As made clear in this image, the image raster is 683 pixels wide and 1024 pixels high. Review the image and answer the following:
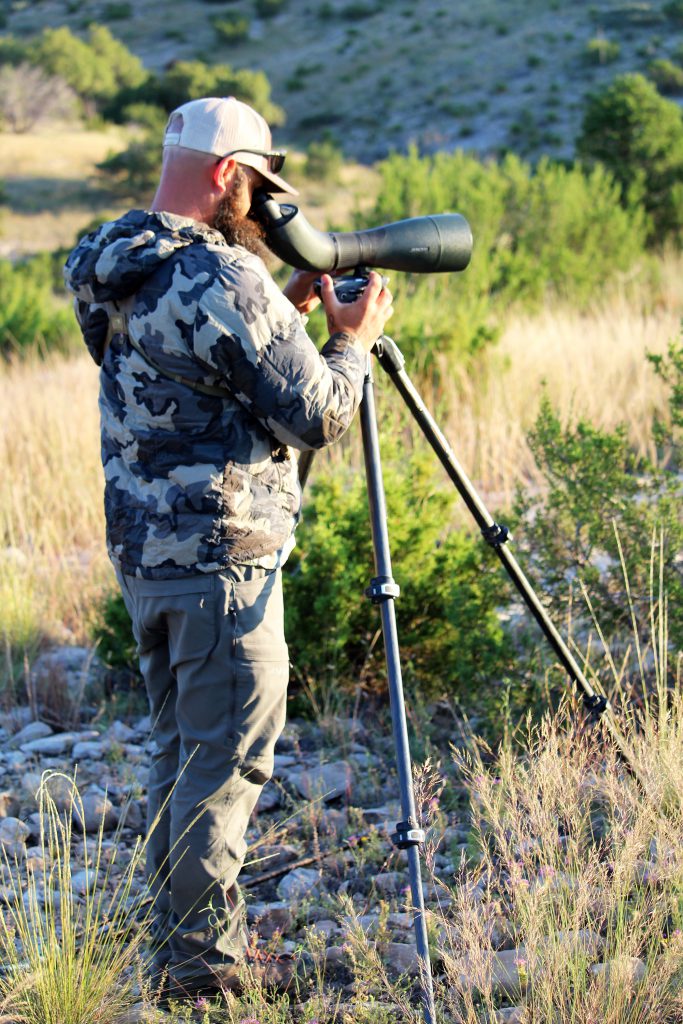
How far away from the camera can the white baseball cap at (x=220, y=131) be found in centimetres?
209

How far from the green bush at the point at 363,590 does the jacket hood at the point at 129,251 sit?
5.76 feet

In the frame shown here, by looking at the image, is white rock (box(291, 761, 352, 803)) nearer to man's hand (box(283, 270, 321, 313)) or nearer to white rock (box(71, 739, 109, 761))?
white rock (box(71, 739, 109, 761))

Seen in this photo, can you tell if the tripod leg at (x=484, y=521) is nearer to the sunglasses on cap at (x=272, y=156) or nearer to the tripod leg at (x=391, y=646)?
the tripod leg at (x=391, y=646)

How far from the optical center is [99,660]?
4137mm

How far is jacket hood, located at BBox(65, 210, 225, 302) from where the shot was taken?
2.07 metres

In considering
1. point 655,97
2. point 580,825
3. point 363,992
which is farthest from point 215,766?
point 655,97

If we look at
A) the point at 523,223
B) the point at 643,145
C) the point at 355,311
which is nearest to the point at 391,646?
the point at 355,311

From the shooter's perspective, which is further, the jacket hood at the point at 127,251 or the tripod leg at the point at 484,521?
the tripod leg at the point at 484,521

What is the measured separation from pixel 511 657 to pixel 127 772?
128 cm

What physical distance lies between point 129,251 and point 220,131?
0.29m

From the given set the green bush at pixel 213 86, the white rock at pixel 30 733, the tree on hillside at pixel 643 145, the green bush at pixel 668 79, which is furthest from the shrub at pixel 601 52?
the white rock at pixel 30 733

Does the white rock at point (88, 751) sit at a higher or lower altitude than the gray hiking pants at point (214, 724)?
lower

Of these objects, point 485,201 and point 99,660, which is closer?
point 99,660

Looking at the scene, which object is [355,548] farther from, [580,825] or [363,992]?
[363,992]
